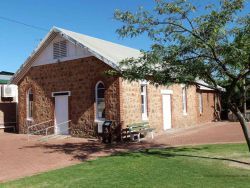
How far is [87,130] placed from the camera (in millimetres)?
18375

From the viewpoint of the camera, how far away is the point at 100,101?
18219mm

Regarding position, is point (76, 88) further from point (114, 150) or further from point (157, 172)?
point (157, 172)

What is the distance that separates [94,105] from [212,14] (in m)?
9.55

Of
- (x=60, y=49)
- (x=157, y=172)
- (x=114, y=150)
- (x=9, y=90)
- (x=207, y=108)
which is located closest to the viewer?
(x=157, y=172)

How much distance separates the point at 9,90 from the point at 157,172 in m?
16.2

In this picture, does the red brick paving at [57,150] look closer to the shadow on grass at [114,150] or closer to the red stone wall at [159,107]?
the shadow on grass at [114,150]

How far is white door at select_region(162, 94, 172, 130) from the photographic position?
70.1 ft

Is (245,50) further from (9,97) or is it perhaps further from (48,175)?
(9,97)

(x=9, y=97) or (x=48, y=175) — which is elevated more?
(x=9, y=97)

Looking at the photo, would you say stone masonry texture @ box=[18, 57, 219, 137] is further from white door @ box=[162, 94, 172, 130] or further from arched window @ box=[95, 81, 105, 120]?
white door @ box=[162, 94, 172, 130]

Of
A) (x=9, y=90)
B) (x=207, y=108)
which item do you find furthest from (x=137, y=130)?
(x=207, y=108)

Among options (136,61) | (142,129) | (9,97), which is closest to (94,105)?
(142,129)

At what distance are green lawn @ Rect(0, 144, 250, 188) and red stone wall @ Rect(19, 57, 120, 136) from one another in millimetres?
5290

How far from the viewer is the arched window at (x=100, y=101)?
1808cm
